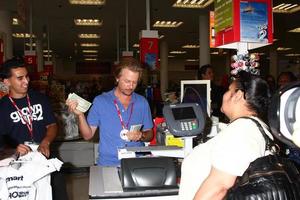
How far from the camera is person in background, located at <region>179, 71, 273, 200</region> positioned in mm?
1416

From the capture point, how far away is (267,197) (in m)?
1.33

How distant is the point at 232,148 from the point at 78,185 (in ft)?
14.5

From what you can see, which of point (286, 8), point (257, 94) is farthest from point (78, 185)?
point (286, 8)

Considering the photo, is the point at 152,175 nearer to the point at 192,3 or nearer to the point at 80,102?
the point at 80,102

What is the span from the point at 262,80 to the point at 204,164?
453mm

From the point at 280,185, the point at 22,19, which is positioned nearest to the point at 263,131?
the point at 280,185

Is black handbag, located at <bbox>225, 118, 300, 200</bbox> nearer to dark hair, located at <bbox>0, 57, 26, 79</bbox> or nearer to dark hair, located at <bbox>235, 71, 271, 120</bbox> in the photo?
dark hair, located at <bbox>235, 71, 271, 120</bbox>

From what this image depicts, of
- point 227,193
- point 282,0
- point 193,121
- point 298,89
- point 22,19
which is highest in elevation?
point 282,0

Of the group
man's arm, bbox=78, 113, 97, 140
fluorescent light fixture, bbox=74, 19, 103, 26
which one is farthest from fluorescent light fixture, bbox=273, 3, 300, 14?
man's arm, bbox=78, 113, 97, 140

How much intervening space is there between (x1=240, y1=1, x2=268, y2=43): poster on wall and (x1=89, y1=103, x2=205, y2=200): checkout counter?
149 cm

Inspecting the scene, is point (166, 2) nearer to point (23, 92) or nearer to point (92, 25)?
point (92, 25)

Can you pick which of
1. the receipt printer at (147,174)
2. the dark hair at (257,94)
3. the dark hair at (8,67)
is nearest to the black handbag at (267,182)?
the dark hair at (257,94)

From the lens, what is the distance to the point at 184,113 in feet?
6.75

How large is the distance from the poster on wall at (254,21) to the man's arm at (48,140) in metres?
1.82
